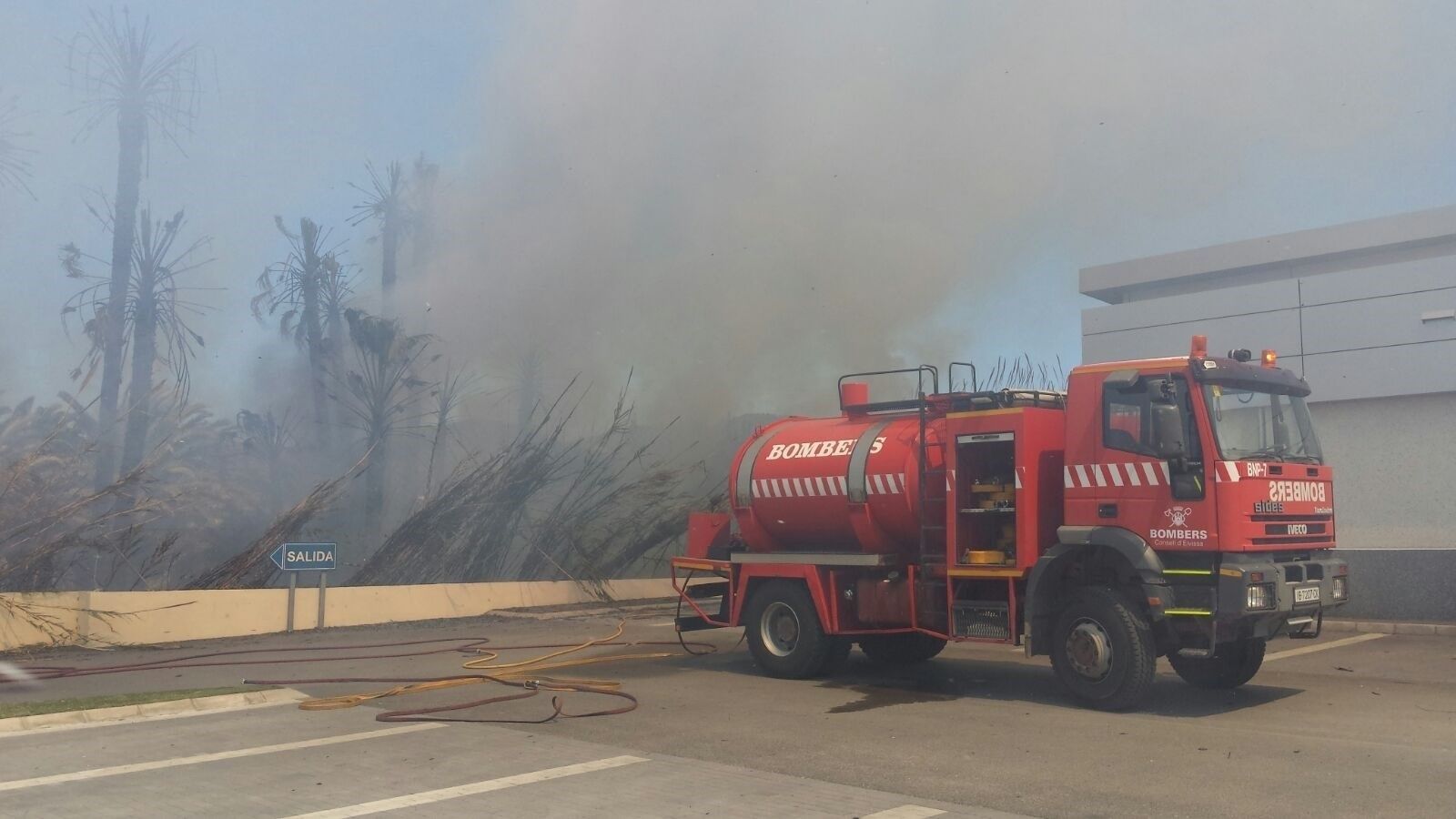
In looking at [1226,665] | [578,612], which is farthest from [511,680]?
[578,612]

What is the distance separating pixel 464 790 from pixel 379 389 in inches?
672

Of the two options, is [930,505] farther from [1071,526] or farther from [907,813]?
[907,813]

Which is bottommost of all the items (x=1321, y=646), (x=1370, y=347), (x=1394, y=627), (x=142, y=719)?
(x=142, y=719)

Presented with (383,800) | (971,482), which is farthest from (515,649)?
(383,800)

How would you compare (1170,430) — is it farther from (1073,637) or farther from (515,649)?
(515,649)

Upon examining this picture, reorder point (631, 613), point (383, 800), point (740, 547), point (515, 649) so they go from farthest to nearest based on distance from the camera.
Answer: point (631, 613) < point (515, 649) < point (740, 547) < point (383, 800)

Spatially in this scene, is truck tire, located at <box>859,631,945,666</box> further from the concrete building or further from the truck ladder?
the concrete building

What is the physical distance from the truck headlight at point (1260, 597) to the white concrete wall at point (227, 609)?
1391cm

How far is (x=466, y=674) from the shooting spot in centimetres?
1152

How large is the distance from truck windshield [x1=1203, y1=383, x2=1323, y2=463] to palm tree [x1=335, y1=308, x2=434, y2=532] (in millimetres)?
15909

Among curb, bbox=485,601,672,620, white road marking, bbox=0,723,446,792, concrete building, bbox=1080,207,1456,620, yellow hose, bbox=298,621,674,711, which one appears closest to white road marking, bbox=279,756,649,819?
white road marking, bbox=0,723,446,792

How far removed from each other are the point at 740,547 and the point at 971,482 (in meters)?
3.25

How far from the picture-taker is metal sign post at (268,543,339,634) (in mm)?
16578

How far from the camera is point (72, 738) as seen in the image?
837 centimetres
